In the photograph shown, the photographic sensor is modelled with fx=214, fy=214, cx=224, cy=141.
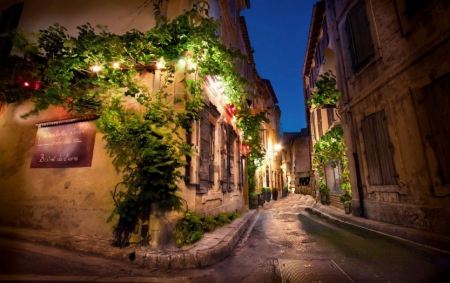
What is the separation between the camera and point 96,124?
5.54 metres

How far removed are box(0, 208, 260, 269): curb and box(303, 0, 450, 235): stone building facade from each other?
495cm

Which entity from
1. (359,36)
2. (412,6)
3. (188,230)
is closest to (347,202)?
(359,36)

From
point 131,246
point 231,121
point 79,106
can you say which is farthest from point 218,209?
point 79,106

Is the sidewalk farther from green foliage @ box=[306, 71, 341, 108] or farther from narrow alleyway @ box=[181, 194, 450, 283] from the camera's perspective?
green foliage @ box=[306, 71, 341, 108]

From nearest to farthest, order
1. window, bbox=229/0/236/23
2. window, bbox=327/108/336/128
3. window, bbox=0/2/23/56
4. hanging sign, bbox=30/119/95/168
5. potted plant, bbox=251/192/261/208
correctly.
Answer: hanging sign, bbox=30/119/95/168 → window, bbox=0/2/23/56 → window, bbox=229/0/236/23 → window, bbox=327/108/336/128 → potted plant, bbox=251/192/261/208

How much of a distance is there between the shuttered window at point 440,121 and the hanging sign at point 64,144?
8728 mm

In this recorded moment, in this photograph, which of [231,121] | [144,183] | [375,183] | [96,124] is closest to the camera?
[144,183]

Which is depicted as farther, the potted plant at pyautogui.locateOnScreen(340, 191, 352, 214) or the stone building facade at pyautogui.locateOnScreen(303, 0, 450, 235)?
the potted plant at pyautogui.locateOnScreen(340, 191, 352, 214)

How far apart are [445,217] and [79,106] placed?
9288mm

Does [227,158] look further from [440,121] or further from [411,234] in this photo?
[440,121]

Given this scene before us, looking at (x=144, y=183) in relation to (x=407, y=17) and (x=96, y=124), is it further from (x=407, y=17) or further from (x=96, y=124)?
(x=407, y=17)

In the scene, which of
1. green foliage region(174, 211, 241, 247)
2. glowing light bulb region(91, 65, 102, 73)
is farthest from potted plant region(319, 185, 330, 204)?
glowing light bulb region(91, 65, 102, 73)

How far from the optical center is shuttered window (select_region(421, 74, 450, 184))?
4.85 metres

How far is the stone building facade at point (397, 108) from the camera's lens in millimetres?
5023
